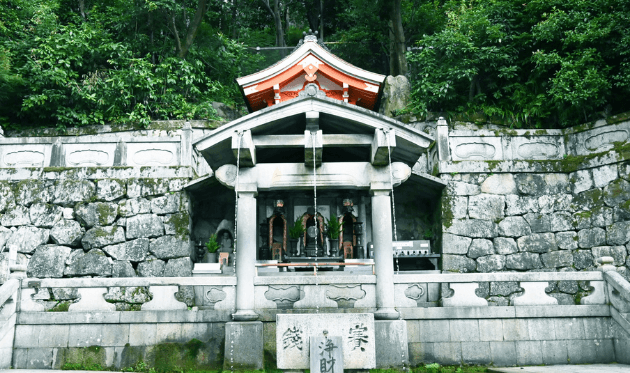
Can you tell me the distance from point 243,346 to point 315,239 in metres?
4.71

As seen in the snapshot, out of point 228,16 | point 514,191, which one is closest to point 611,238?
point 514,191

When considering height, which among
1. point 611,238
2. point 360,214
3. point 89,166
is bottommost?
point 611,238

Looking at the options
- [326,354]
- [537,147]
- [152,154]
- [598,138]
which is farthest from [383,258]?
[598,138]

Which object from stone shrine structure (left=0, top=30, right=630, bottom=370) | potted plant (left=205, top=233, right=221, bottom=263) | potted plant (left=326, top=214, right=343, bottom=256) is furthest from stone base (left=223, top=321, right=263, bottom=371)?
potted plant (left=205, top=233, right=221, bottom=263)

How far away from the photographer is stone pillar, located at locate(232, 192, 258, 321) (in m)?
9.02

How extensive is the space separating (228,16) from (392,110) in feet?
37.5

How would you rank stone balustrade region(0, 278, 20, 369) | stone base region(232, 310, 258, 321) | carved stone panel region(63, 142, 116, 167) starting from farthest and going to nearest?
carved stone panel region(63, 142, 116, 167)
stone balustrade region(0, 278, 20, 369)
stone base region(232, 310, 258, 321)

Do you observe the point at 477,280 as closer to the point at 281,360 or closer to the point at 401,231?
the point at 281,360

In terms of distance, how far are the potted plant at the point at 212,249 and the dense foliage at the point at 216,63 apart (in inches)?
194

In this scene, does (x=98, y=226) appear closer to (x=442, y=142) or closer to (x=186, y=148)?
(x=186, y=148)

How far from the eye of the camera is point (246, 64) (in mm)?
22062

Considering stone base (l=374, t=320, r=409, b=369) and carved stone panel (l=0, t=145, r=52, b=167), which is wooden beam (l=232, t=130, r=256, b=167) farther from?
carved stone panel (l=0, t=145, r=52, b=167)

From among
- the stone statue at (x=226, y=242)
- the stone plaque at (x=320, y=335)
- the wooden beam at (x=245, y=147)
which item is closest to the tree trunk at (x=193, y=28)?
the stone statue at (x=226, y=242)

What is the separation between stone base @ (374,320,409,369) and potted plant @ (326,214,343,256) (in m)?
4.39
